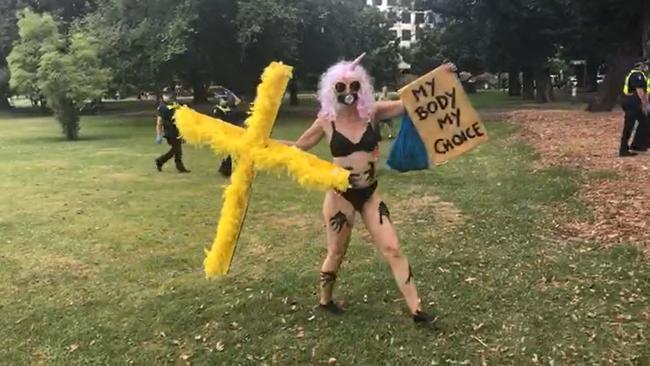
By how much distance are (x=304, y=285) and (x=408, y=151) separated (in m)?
1.83

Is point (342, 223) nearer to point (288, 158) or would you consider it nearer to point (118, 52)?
point (288, 158)

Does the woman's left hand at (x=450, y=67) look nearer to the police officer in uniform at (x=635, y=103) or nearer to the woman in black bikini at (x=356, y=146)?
the woman in black bikini at (x=356, y=146)

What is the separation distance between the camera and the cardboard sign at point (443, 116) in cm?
534

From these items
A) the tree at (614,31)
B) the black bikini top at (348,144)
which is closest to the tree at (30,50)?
the tree at (614,31)

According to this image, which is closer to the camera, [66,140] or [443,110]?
[443,110]

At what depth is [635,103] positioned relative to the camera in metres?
13.0

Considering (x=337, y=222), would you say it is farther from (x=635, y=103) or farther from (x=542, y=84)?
(x=542, y=84)

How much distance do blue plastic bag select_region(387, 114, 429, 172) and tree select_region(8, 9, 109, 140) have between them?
19860 millimetres

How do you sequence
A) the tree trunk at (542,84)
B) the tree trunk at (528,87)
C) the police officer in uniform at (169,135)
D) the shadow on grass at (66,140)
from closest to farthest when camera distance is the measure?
the police officer in uniform at (169,135)
the shadow on grass at (66,140)
the tree trunk at (542,84)
the tree trunk at (528,87)

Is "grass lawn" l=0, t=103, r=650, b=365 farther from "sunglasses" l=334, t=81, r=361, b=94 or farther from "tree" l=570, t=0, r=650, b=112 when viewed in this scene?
"tree" l=570, t=0, r=650, b=112

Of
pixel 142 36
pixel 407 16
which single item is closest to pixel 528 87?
pixel 407 16

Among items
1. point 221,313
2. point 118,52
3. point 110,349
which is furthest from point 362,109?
point 118,52

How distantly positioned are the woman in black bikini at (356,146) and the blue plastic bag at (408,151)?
18cm

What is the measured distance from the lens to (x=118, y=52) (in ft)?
91.0
